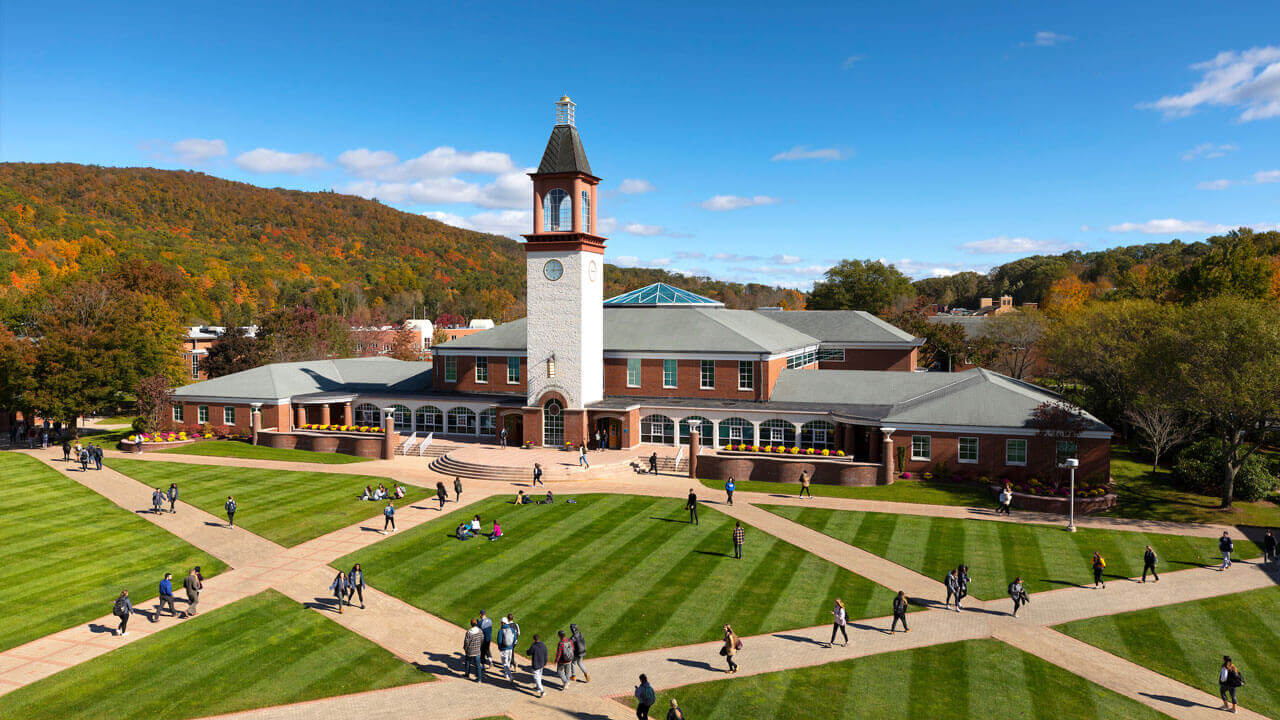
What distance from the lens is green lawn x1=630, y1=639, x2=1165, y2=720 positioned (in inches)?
720

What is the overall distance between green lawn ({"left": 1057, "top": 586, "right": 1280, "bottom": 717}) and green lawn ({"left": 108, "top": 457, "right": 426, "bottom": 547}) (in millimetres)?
28459

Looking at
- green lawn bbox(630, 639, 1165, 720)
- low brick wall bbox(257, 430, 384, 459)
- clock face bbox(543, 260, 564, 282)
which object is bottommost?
green lawn bbox(630, 639, 1165, 720)

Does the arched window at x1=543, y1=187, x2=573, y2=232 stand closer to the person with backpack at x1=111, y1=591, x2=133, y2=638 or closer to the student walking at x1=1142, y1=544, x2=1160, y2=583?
Result: the person with backpack at x1=111, y1=591, x2=133, y2=638

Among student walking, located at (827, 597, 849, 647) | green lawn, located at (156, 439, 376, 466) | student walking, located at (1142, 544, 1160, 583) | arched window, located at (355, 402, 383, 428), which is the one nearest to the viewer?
student walking, located at (827, 597, 849, 647)

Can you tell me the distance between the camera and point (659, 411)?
49938 millimetres

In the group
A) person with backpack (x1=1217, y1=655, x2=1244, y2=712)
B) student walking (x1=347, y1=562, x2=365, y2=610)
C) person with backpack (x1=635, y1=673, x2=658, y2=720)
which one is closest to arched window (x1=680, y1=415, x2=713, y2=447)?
student walking (x1=347, y1=562, x2=365, y2=610)

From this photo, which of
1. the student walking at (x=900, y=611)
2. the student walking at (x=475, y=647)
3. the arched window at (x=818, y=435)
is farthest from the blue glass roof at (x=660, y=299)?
the student walking at (x=475, y=647)

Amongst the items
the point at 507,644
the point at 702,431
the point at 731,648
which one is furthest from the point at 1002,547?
the point at 702,431

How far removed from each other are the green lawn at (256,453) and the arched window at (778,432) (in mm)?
26274

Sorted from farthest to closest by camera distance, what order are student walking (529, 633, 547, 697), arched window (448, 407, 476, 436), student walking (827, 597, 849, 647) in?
arched window (448, 407, 476, 436) < student walking (827, 597, 849, 647) < student walking (529, 633, 547, 697)

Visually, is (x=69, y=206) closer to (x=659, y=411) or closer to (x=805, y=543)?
(x=659, y=411)

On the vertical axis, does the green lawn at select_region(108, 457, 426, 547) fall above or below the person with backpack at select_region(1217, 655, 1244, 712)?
above

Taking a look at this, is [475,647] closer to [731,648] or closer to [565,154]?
[731,648]

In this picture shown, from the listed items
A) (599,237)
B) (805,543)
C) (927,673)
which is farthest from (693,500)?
(599,237)
